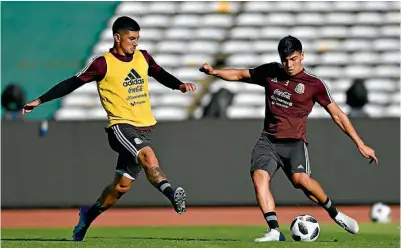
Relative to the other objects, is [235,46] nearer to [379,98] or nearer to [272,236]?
[379,98]

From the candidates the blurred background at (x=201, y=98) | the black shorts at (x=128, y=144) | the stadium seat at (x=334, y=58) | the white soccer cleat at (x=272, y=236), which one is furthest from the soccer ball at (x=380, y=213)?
the stadium seat at (x=334, y=58)

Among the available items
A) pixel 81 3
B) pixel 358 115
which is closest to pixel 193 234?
pixel 358 115

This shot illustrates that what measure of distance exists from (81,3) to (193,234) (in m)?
12.5

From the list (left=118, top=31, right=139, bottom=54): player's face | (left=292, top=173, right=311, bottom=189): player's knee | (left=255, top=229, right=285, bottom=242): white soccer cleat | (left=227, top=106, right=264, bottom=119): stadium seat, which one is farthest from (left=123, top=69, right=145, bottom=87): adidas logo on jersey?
(left=227, top=106, right=264, bottom=119): stadium seat

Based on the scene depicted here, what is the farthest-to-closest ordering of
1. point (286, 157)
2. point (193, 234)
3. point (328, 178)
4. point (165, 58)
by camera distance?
point (165, 58), point (328, 178), point (193, 234), point (286, 157)

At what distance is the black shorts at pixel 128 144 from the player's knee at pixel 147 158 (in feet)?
0.18

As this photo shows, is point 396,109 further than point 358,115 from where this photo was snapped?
Yes

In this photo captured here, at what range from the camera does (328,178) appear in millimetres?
18484

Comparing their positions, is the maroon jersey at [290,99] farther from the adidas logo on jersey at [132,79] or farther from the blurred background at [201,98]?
the blurred background at [201,98]

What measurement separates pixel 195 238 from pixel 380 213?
611cm

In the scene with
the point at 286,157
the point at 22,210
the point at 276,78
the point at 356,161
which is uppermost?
the point at 276,78

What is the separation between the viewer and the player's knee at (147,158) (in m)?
10.3

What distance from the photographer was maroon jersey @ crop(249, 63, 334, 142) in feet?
35.3

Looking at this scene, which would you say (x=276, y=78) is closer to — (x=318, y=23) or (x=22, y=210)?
(x=22, y=210)
